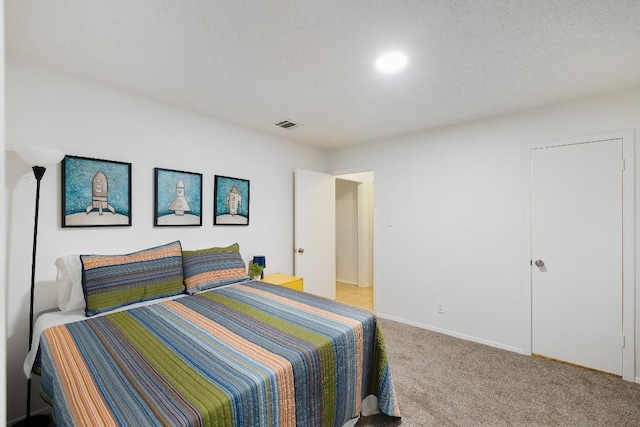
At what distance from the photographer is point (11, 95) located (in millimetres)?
1935

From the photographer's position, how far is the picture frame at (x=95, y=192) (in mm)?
2139

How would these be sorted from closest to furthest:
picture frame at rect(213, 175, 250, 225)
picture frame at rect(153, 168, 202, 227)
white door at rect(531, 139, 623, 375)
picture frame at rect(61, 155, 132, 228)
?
picture frame at rect(61, 155, 132, 228) < white door at rect(531, 139, 623, 375) < picture frame at rect(153, 168, 202, 227) < picture frame at rect(213, 175, 250, 225)

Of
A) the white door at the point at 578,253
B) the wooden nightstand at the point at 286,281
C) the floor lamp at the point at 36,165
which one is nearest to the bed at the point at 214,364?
the floor lamp at the point at 36,165

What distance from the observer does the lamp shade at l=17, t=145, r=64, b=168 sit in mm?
1717

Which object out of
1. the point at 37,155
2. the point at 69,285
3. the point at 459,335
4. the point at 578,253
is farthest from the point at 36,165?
the point at 578,253

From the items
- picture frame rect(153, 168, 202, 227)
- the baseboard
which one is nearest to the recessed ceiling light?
picture frame rect(153, 168, 202, 227)

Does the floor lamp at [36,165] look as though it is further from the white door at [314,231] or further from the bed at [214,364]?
the white door at [314,231]

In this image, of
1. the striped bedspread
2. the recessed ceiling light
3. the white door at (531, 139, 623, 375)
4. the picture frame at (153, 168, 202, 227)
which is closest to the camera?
the striped bedspread

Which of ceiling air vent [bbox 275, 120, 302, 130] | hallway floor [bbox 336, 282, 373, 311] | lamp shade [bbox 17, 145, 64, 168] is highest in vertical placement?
ceiling air vent [bbox 275, 120, 302, 130]

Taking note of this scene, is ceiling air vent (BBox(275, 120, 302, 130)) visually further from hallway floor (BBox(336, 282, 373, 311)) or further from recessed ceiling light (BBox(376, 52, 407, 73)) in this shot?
hallway floor (BBox(336, 282, 373, 311))

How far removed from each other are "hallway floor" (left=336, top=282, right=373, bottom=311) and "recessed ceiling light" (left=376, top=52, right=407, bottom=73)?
3272mm

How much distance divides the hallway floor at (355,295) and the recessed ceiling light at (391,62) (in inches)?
129

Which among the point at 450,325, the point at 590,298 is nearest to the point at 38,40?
the point at 450,325

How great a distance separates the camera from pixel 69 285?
79.6 inches
